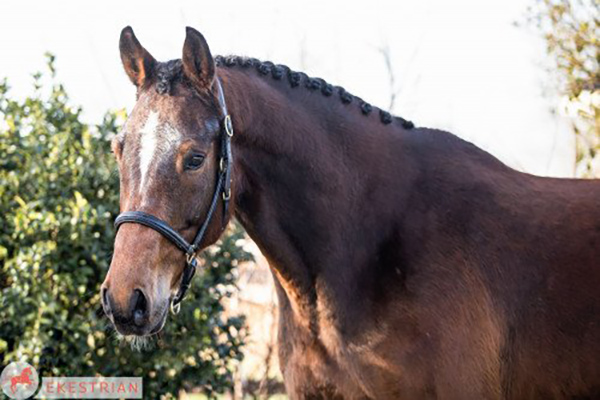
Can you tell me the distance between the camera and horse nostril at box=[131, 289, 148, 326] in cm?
323

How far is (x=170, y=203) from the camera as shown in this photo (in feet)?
11.2

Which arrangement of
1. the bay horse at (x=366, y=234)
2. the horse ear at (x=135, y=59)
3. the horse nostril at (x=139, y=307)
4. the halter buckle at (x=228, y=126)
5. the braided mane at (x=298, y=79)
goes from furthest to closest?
the braided mane at (x=298, y=79)
the horse ear at (x=135, y=59)
the halter buckle at (x=228, y=126)
the bay horse at (x=366, y=234)
the horse nostril at (x=139, y=307)

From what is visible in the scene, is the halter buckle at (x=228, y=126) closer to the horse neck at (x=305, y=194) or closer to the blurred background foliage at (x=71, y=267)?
the horse neck at (x=305, y=194)

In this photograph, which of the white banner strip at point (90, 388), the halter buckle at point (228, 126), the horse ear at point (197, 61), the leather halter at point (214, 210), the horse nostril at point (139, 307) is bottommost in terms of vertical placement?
the white banner strip at point (90, 388)

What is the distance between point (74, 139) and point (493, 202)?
3.86 metres

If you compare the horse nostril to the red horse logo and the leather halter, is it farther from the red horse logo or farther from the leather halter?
the red horse logo

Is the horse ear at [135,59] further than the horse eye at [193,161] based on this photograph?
Yes

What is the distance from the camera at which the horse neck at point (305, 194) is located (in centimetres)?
385

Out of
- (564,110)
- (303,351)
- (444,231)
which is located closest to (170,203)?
(303,351)

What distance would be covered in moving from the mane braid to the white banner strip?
3.07 metres

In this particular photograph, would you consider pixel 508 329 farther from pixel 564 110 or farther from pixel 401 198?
pixel 564 110

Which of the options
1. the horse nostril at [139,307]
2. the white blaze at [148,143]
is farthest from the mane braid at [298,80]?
the horse nostril at [139,307]

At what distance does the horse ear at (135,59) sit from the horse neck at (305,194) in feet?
1.23

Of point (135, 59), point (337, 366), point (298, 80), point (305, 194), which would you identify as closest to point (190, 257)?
point (305, 194)
